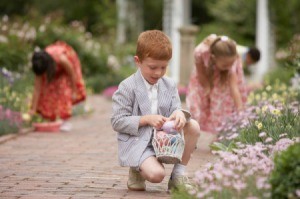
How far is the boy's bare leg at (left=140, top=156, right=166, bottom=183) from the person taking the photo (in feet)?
16.5

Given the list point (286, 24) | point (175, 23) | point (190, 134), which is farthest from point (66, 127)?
point (286, 24)

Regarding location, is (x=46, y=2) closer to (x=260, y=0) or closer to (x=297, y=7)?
(x=297, y=7)

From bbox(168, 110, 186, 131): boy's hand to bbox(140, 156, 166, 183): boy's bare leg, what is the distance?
30cm

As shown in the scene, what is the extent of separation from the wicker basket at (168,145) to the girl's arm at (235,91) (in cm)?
277

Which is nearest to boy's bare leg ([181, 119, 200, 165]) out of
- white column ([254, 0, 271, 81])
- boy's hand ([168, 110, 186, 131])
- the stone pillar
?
boy's hand ([168, 110, 186, 131])

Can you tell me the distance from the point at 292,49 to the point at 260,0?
34.5 ft

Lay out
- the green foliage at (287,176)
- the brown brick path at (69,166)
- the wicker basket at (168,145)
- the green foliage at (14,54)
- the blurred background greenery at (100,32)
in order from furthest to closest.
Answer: the green foliage at (14,54) < the blurred background greenery at (100,32) < the brown brick path at (69,166) < the wicker basket at (168,145) < the green foliage at (287,176)

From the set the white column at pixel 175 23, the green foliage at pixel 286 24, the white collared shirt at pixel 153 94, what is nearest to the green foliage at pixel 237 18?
the green foliage at pixel 286 24

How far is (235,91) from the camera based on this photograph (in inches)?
305

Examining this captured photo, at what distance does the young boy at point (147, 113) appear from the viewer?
202 inches

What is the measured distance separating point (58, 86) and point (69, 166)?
333cm

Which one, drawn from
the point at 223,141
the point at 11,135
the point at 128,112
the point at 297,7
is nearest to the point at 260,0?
the point at 297,7

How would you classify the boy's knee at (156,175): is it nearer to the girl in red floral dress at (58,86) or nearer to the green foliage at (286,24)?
the girl in red floral dress at (58,86)

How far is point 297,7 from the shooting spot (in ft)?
83.9
